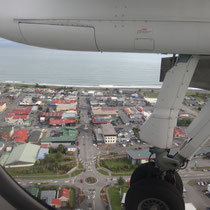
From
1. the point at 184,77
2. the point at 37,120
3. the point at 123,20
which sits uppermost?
the point at 123,20

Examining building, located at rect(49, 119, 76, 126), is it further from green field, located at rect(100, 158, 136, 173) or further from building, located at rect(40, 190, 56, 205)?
building, located at rect(40, 190, 56, 205)

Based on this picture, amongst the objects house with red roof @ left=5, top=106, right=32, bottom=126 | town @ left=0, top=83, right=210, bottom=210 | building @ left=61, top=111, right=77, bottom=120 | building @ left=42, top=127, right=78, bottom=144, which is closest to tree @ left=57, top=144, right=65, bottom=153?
town @ left=0, top=83, right=210, bottom=210

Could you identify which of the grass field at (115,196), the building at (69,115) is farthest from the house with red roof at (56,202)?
the building at (69,115)

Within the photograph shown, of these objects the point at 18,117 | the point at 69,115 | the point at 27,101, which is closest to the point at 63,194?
the point at 69,115

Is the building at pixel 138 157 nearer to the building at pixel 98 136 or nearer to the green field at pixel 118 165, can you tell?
the green field at pixel 118 165

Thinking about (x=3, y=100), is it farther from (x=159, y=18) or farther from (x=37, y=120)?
(x=159, y=18)

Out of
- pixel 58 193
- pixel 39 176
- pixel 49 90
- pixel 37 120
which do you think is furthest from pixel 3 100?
pixel 58 193

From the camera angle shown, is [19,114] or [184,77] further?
[19,114]

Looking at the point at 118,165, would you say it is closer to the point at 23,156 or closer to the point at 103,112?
the point at 23,156
